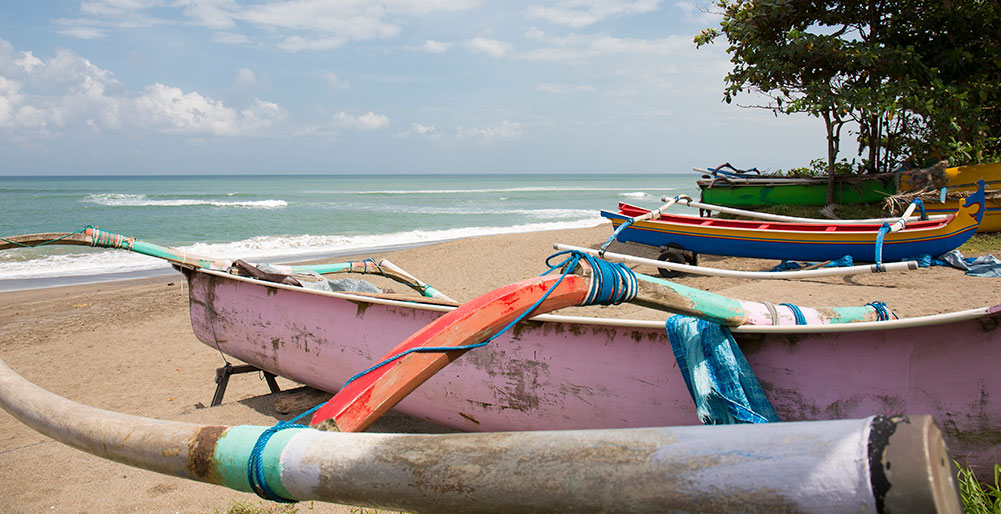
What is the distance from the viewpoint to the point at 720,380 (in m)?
2.46

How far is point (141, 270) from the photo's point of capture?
494 inches

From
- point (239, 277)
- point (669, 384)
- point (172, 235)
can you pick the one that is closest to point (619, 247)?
point (239, 277)

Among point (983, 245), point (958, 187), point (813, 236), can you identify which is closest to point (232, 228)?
point (813, 236)

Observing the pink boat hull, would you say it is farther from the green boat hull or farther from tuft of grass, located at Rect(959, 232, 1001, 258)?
the green boat hull

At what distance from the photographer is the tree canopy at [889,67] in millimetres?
8977

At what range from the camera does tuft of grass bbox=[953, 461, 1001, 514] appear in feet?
6.59

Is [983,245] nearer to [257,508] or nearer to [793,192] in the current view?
[793,192]

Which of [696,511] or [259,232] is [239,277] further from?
[259,232]

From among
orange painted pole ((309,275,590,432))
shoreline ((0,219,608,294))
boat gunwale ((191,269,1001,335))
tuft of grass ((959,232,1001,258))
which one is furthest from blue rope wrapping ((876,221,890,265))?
shoreline ((0,219,608,294))

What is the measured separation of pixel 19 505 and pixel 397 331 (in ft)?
6.19

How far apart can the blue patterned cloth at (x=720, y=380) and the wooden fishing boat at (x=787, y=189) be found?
8.87 meters

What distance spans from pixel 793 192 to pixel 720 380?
934cm

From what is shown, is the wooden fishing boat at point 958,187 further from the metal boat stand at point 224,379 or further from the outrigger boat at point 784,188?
the metal boat stand at point 224,379

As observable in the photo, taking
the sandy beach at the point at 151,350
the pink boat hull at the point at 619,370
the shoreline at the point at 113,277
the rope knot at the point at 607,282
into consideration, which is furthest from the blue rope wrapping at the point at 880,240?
the shoreline at the point at 113,277
